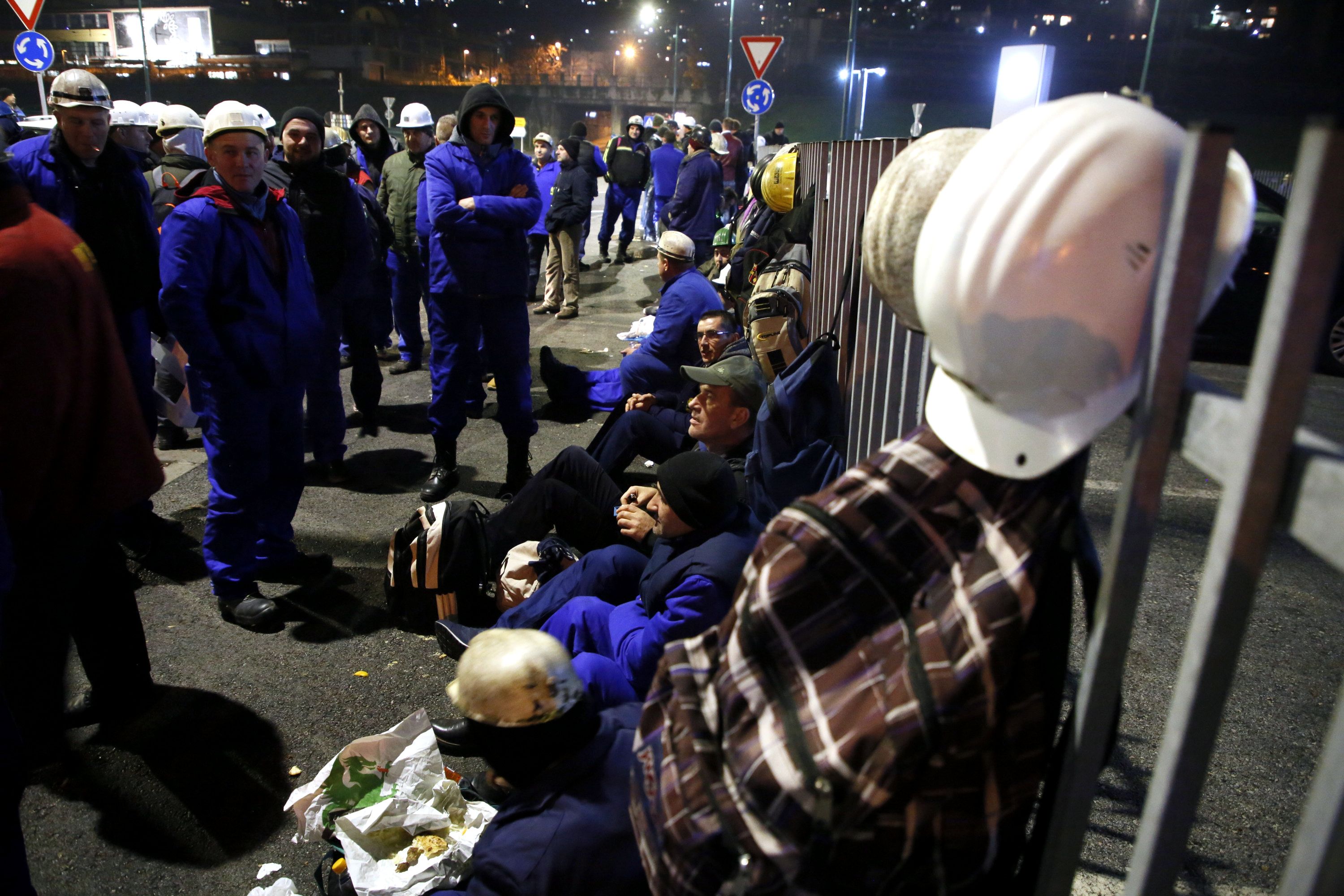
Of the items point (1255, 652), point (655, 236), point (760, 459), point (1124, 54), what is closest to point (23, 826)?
point (760, 459)

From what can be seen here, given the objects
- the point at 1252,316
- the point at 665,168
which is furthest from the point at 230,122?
the point at 665,168

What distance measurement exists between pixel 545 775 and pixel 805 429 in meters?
1.64

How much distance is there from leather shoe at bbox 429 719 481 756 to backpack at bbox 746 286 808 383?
2277mm

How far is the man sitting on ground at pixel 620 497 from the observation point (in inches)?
153

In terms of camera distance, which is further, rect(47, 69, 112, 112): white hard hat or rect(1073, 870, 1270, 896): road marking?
rect(47, 69, 112, 112): white hard hat

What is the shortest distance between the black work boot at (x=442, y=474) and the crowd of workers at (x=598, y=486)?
0.07ft

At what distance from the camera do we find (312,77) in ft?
175

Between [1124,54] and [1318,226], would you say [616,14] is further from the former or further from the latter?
[1318,226]

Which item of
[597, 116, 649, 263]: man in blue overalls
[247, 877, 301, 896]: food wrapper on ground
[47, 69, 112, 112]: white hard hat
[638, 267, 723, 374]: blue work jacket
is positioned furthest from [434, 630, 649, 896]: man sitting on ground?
[597, 116, 649, 263]: man in blue overalls

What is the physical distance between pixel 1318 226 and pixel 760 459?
2572mm

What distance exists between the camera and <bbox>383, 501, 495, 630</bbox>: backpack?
3713 millimetres

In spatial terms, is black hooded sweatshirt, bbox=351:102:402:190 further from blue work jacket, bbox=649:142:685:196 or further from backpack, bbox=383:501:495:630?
blue work jacket, bbox=649:142:685:196

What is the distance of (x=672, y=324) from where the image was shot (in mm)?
5566

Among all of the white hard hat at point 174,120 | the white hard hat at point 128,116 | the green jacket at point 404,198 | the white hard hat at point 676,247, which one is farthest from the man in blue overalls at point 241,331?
the green jacket at point 404,198
